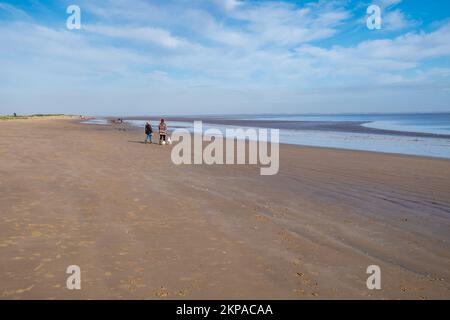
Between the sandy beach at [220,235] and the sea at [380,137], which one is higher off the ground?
the sea at [380,137]

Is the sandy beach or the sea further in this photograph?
the sea

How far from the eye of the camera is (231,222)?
7.70 m

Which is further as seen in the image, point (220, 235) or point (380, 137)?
point (380, 137)

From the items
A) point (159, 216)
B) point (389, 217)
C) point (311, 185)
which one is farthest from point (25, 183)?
point (389, 217)

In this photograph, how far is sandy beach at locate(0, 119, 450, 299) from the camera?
192 inches

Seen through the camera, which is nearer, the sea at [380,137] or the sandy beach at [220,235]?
the sandy beach at [220,235]

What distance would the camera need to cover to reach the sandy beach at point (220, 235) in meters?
4.87

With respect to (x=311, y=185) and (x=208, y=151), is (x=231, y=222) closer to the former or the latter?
(x=311, y=185)

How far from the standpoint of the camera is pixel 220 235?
6840mm

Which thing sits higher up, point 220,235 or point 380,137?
point 380,137

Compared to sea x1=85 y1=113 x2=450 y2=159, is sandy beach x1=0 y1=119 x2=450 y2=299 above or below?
below
